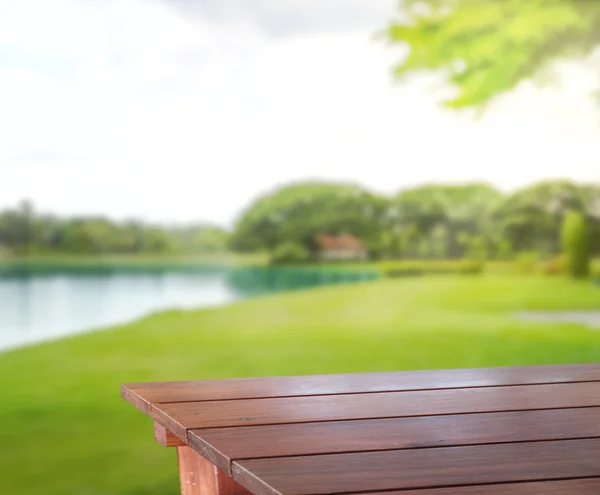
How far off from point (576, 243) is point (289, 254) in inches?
78.0

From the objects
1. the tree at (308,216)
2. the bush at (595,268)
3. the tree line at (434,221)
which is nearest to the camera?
the tree at (308,216)

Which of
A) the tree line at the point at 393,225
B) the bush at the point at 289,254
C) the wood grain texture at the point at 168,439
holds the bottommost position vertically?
the wood grain texture at the point at 168,439

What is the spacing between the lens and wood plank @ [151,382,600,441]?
4.34 feet

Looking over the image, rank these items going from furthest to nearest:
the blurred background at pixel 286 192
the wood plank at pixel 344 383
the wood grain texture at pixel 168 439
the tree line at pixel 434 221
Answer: the tree line at pixel 434 221 < the blurred background at pixel 286 192 < the wood plank at pixel 344 383 < the wood grain texture at pixel 168 439

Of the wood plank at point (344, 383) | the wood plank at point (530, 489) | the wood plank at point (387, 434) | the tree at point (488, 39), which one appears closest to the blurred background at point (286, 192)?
the tree at point (488, 39)

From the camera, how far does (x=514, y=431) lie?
121 centimetres

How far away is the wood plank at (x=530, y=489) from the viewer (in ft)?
3.03

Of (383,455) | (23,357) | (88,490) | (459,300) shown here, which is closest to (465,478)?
(383,455)

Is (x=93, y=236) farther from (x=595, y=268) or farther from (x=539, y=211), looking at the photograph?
(x=595, y=268)

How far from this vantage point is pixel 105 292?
4703 millimetres

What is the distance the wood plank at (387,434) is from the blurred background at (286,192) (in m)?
2.67

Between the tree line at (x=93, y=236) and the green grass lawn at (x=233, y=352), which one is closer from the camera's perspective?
the green grass lawn at (x=233, y=352)

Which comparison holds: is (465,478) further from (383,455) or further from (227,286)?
(227,286)

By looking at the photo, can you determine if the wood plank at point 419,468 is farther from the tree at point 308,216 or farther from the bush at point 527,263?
the bush at point 527,263
